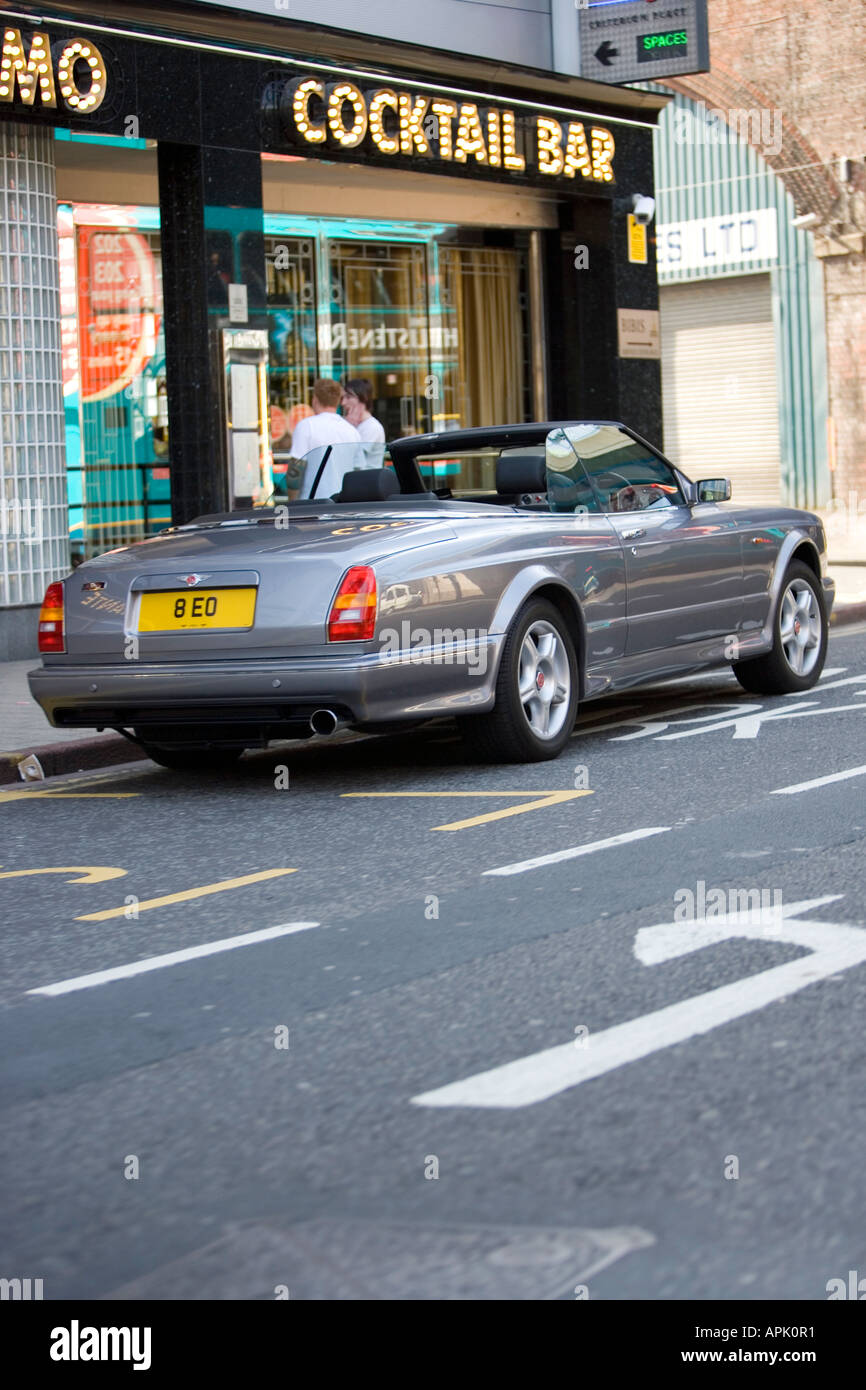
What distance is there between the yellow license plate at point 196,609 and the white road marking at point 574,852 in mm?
1879

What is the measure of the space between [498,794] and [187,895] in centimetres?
197

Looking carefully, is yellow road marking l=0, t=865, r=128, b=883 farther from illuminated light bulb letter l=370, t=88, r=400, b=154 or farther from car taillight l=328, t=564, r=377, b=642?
illuminated light bulb letter l=370, t=88, r=400, b=154

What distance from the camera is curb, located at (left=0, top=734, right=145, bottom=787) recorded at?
29.4 ft

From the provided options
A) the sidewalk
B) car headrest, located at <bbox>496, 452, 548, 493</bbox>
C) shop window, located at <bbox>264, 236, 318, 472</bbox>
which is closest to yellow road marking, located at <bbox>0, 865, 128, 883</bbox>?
the sidewalk

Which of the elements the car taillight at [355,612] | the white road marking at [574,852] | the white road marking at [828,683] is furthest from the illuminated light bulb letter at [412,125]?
the white road marking at [574,852]

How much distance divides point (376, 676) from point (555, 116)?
11809mm

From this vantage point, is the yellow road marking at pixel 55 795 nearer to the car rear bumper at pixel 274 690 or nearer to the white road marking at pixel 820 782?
the car rear bumper at pixel 274 690

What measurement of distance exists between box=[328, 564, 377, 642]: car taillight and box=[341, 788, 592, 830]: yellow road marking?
730 mm

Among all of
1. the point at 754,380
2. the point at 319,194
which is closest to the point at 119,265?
the point at 319,194

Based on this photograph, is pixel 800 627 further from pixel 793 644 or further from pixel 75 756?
pixel 75 756

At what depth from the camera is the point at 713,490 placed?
9.83 metres

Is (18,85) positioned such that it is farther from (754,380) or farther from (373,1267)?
(754,380)
